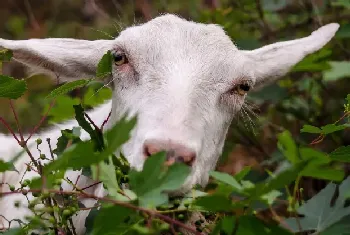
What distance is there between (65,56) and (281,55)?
151cm

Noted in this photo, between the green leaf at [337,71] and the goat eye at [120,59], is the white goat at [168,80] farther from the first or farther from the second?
the green leaf at [337,71]

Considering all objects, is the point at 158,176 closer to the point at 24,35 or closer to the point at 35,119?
the point at 35,119

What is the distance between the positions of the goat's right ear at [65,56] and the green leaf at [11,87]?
1456mm

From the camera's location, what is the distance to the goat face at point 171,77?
122 inches

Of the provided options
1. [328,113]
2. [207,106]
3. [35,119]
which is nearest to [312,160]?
[207,106]

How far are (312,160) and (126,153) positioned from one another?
53.7 inches

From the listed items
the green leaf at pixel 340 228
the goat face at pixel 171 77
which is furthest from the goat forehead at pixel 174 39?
the green leaf at pixel 340 228

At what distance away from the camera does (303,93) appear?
6379 millimetres

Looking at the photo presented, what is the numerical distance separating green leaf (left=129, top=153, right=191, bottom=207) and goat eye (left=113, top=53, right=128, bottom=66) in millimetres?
1882

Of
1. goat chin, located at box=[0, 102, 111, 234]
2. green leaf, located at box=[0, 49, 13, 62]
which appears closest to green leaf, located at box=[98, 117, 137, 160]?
green leaf, located at box=[0, 49, 13, 62]

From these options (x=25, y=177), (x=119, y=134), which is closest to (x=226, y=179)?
(x=119, y=134)

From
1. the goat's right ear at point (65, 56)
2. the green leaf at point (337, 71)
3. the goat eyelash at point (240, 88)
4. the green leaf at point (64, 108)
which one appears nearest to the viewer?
the green leaf at point (337, 71)

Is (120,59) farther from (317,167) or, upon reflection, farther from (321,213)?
(317,167)

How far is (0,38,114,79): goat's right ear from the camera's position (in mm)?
4094
